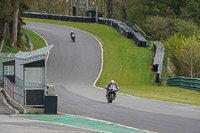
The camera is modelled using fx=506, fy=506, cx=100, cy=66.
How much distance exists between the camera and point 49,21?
78.0 m

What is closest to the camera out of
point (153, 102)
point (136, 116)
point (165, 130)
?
point (165, 130)

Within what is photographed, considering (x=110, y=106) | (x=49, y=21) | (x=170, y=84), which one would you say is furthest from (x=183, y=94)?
(x=49, y=21)

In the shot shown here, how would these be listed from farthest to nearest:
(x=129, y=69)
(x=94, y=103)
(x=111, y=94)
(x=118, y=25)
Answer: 1. (x=118, y=25)
2. (x=129, y=69)
3. (x=111, y=94)
4. (x=94, y=103)

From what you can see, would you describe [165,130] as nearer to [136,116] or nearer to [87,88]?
[136,116]

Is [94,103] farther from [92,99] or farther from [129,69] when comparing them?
[129,69]

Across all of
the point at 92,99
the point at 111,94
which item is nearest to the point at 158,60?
the point at 92,99

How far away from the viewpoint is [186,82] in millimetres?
38406

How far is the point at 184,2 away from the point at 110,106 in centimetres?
6216

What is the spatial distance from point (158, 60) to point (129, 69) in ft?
9.18

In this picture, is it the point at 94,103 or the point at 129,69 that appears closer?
the point at 94,103

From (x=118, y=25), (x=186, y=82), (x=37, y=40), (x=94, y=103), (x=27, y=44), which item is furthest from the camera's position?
(x=118, y=25)

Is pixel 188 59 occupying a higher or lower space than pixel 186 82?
higher

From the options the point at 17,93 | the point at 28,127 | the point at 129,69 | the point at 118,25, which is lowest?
the point at 28,127

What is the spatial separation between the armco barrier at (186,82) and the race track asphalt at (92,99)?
6420mm
